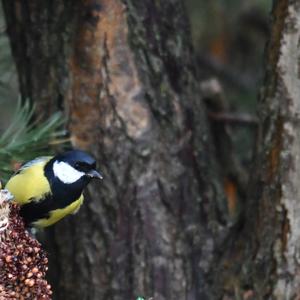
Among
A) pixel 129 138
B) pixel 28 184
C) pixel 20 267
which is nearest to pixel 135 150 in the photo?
pixel 129 138

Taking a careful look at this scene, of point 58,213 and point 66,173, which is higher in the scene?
point 66,173

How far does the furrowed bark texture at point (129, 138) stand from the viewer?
2174 millimetres

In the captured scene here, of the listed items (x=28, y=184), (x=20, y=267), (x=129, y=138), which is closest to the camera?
(x=20, y=267)

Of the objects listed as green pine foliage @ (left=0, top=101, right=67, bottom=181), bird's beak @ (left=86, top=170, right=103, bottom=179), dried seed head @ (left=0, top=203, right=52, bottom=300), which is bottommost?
dried seed head @ (left=0, top=203, right=52, bottom=300)

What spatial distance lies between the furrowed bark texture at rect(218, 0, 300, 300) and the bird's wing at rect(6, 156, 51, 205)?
1.75ft

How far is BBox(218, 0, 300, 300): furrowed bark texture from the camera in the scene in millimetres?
1972

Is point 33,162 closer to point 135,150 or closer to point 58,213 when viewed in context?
point 58,213

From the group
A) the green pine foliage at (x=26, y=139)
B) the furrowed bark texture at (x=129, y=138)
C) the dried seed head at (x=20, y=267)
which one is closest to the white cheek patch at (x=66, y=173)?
the green pine foliage at (x=26, y=139)

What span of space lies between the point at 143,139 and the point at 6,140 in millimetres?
358

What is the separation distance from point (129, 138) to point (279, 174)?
1.39 feet

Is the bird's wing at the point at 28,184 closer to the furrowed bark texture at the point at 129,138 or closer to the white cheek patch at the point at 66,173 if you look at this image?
the white cheek patch at the point at 66,173

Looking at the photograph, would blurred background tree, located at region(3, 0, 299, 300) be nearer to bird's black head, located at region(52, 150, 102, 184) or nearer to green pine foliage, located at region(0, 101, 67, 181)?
green pine foliage, located at region(0, 101, 67, 181)

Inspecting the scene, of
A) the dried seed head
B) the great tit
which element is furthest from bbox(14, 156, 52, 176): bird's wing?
the dried seed head

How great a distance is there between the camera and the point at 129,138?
219 cm
